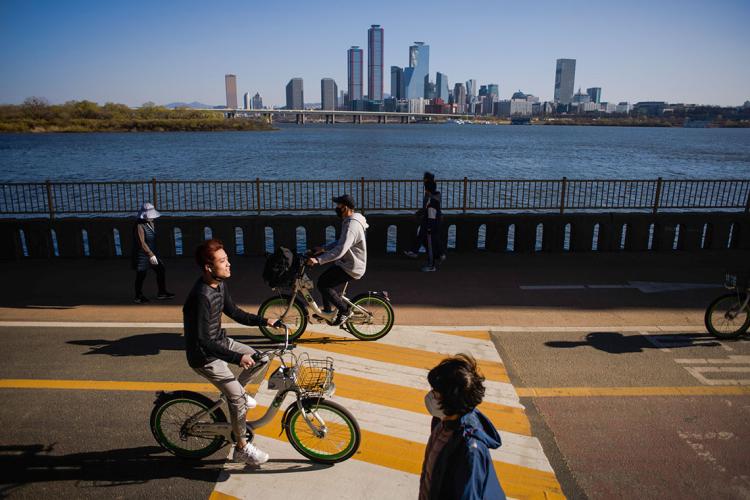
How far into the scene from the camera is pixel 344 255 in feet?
23.2

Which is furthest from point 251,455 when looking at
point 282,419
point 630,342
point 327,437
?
point 630,342

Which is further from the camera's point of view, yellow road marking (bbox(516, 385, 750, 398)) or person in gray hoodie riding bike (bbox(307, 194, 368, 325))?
person in gray hoodie riding bike (bbox(307, 194, 368, 325))

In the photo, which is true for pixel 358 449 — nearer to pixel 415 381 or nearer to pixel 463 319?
pixel 415 381

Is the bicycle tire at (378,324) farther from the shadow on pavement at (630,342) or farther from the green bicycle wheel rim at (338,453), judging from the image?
the green bicycle wheel rim at (338,453)

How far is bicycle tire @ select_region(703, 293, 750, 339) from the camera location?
24.2ft

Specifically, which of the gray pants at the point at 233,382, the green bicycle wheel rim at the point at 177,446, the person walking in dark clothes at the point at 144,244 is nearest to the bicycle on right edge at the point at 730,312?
the gray pants at the point at 233,382

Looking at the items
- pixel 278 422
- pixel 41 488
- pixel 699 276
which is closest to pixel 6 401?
pixel 41 488

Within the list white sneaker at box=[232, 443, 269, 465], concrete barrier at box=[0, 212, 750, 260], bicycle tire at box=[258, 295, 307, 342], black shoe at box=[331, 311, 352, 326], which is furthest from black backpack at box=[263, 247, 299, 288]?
concrete barrier at box=[0, 212, 750, 260]

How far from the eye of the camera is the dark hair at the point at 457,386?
2.68 m

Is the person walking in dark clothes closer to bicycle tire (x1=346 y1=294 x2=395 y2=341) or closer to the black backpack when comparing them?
the black backpack

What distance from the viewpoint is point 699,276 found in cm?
1067

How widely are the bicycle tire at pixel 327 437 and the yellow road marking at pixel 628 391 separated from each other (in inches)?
88.1

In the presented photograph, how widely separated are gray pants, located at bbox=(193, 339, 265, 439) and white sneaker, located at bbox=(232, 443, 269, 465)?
0.14m

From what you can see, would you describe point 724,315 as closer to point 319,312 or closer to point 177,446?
point 319,312
